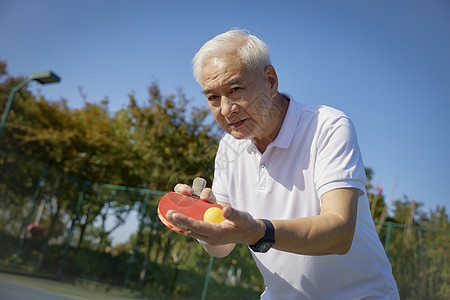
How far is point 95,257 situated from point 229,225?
9.63 m

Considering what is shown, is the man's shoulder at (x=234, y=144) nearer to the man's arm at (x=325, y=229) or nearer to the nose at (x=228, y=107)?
the nose at (x=228, y=107)

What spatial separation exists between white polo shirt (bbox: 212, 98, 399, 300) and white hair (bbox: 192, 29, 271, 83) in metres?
0.22

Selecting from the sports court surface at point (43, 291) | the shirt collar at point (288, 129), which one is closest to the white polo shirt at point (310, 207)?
the shirt collar at point (288, 129)

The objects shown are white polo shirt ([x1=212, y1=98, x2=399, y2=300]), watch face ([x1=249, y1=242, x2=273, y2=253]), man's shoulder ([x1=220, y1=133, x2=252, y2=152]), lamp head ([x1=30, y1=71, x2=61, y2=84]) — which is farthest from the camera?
lamp head ([x1=30, y1=71, x2=61, y2=84])

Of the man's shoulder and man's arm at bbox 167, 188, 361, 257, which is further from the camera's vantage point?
the man's shoulder

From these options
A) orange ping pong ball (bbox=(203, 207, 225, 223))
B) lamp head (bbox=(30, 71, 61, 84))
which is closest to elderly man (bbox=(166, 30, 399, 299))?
orange ping pong ball (bbox=(203, 207, 225, 223))

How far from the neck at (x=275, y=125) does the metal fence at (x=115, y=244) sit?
6.93 meters

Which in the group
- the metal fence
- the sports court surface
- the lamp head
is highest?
the lamp head

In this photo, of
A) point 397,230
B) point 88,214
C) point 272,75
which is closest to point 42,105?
point 88,214

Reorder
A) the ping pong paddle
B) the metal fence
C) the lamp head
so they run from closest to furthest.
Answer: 1. the ping pong paddle
2. the metal fence
3. the lamp head

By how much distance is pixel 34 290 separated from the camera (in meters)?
7.36

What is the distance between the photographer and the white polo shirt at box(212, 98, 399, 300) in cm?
136

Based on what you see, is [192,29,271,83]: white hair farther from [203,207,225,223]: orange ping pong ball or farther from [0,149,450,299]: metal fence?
[0,149,450,299]: metal fence

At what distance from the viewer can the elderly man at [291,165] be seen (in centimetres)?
125
